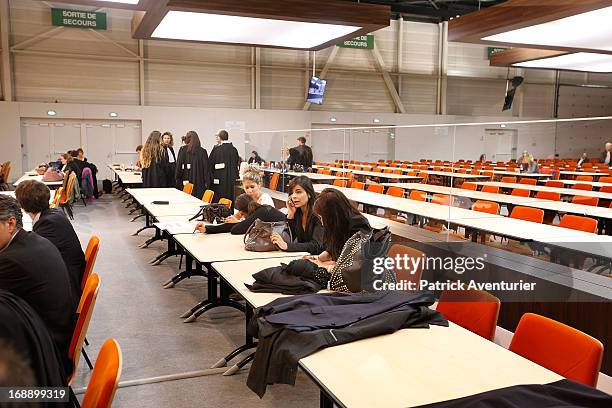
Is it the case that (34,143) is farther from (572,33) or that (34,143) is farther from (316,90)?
(572,33)

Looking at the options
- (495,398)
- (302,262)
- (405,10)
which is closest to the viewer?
(495,398)

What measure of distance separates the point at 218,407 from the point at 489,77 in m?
18.5

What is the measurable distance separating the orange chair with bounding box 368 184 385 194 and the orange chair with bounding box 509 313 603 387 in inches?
210

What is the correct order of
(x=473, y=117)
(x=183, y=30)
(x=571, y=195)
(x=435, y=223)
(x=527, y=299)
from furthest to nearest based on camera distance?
(x=473, y=117) < (x=183, y=30) < (x=571, y=195) < (x=435, y=223) < (x=527, y=299)

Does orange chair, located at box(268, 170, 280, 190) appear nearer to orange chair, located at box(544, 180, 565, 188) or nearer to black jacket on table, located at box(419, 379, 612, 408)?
orange chair, located at box(544, 180, 565, 188)

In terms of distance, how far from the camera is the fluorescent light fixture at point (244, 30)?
6.93m

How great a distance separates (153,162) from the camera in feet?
28.4

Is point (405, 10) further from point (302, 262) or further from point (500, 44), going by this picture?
point (302, 262)

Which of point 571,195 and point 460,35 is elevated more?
point 460,35

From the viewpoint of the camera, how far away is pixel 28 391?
143 cm

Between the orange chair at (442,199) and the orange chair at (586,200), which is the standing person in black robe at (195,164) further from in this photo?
the orange chair at (586,200)

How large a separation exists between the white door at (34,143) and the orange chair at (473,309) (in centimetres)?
1383

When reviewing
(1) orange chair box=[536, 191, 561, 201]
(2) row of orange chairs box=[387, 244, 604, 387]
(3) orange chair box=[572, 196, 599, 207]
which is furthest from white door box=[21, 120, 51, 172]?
(2) row of orange chairs box=[387, 244, 604, 387]

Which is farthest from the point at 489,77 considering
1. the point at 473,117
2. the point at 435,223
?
the point at 435,223
